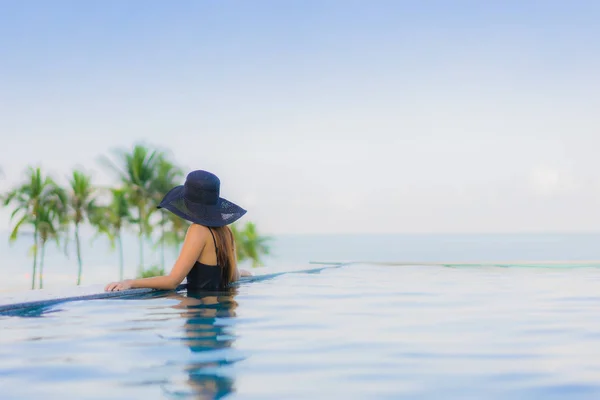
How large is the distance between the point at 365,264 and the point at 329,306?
832 centimetres

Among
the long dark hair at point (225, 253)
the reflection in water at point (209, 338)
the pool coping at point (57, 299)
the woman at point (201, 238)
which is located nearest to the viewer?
the reflection in water at point (209, 338)

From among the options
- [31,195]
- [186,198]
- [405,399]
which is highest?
[31,195]

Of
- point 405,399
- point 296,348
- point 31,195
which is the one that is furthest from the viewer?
point 31,195

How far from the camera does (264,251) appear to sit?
123ft

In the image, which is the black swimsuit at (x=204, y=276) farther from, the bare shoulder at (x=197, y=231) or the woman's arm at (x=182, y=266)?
the bare shoulder at (x=197, y=231)

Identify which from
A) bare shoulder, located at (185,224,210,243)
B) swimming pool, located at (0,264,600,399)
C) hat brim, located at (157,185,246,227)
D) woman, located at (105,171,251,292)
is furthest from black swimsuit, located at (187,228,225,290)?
hat brim, located at (157,185,246,227)

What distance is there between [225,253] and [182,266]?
1.37ft

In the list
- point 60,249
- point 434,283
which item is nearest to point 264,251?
point 60,249

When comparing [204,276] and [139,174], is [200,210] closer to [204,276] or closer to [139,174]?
[204,276]

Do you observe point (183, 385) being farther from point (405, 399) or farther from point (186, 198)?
point (186, 198)

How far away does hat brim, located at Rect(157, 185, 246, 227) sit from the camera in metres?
6.53

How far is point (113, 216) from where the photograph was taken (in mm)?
38812

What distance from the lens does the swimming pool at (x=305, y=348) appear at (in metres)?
3.28

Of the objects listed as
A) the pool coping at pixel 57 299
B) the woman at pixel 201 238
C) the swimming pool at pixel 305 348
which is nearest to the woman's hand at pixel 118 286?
the woman at pixel 201 238
